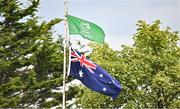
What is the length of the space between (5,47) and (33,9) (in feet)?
9.93

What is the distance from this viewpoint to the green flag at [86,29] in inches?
509

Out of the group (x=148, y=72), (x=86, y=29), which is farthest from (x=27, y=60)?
(x=86, y=29)

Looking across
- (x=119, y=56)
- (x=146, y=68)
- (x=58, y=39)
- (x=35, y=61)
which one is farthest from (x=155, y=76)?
(x=58, y=39)

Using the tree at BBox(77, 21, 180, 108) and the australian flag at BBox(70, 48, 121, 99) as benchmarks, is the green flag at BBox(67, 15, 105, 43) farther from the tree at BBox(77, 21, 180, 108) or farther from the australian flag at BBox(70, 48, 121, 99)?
the tree at BBox(77, 21, 180, 108)

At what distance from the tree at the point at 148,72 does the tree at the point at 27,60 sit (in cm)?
563

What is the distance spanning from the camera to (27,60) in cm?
3078

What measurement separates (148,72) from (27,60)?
8.63 m

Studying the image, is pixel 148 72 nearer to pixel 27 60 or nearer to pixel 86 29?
pixel 27 60

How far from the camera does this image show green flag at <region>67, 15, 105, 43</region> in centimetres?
1294

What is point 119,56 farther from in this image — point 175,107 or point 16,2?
point 16,2

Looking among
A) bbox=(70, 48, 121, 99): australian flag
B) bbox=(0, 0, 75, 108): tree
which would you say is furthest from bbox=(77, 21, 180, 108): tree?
bbox=(70, 48, 121, 99): australian flag

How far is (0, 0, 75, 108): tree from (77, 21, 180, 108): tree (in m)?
5.63

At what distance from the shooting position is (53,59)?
32656 millimetres

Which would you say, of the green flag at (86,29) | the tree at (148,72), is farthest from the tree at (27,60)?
the green flag at (86,29)
